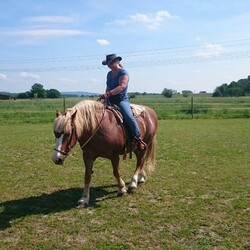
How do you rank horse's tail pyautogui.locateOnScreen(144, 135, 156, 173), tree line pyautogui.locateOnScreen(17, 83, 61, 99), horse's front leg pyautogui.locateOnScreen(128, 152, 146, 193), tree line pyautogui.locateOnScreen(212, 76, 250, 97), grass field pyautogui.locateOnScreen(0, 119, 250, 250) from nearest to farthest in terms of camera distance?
1. grass field pyautogui.locateOnScreen(0, 119, 250, 250)
2. horse's front leg pyautogui.locateOnScreen(128, 152, 146, 193)
3. horse's tail pyautogui.locateOnScreen(144, 135, 156, 173)
4. tree line pyautogui.locateOnScreen(17, 83, 61, 99)
5. tree line pyautogui.locateOnScreen(212, 76, 250, 97)

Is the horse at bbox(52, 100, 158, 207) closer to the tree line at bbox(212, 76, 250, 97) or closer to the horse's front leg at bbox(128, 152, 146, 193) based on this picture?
the horse's front leg at bbox(128, 152, 146, 193)

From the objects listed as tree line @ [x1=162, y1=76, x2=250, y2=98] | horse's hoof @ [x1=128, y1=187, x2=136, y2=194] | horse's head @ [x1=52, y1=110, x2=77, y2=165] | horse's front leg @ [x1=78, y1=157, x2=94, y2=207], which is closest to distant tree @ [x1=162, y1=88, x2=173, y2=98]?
tree line @ [x1=162, y1=76, x2=250, y2=98]

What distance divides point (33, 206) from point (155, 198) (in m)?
1.96

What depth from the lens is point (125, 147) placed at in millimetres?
5727

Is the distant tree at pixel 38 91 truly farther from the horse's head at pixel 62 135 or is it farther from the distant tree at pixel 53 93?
the horse's head at pixel 62 135

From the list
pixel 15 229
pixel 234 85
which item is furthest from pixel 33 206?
pixel 234 85

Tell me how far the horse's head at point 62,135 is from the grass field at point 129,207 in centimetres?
89

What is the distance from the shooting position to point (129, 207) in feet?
16.9

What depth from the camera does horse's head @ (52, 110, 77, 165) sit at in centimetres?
457

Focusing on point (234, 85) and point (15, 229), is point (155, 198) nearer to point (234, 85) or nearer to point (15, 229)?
point (15, 229)

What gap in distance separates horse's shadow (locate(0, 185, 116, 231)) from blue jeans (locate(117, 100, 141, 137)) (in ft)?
3.83

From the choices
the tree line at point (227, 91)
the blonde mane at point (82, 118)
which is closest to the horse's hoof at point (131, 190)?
the blonde mane at point (82, 118)

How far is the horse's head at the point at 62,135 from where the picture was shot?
457 cm

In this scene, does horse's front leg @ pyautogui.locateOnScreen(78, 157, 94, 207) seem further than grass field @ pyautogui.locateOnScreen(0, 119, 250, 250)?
Yes
